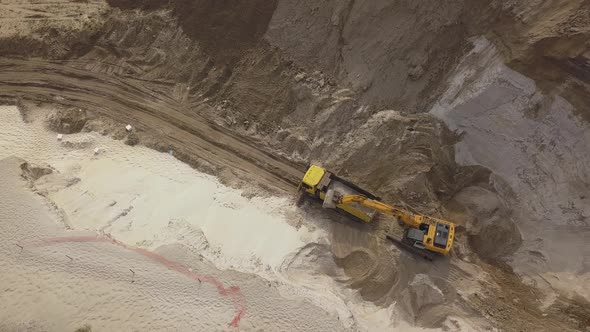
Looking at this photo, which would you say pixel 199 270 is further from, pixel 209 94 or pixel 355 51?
pixel 355 51

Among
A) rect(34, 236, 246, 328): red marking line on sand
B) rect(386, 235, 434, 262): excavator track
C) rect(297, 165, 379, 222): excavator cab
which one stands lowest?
rect(34, 236, 246, 328): red marking line on sand

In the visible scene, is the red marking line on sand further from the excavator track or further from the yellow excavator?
the excavator track

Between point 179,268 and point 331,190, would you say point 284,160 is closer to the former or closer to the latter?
point 331,190

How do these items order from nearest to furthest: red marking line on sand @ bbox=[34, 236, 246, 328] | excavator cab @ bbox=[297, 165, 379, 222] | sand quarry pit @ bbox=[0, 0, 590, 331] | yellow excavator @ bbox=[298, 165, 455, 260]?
red marking line on sand @ bbox=[34, 236, 246, 328]
sand quarry pit @ bbox=[0, 0, 590, 331]
yellow excavator @ bbox=[298, 165, 455, 260]
excavator cab @ bbox=[297, 165, 379, 222]

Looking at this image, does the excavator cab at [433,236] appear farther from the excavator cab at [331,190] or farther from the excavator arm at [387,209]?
the excavator cab at [331,190]

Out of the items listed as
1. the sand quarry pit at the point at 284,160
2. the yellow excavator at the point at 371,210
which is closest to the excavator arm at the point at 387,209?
the yellow excavator at the point at 371,210

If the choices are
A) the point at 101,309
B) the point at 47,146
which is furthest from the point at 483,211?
the point at 47,146

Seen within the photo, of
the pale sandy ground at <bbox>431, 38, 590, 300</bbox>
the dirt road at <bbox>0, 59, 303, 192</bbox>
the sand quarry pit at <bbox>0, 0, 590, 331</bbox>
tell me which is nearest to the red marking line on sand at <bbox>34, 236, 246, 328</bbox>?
the sand quarry pit at <bbox>0, 0, 590, 331</bbox>
